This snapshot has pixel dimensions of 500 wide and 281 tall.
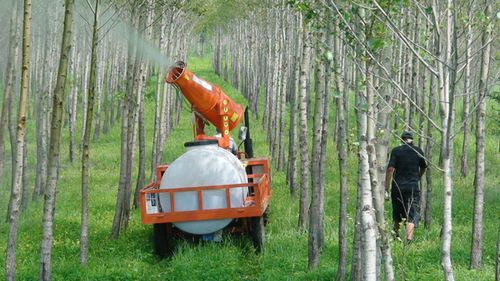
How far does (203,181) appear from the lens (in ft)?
40.1

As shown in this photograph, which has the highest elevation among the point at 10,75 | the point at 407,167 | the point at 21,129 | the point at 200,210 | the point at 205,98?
the point at 10,75

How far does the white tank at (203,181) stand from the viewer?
12.1 m

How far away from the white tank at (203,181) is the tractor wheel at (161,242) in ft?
0.95

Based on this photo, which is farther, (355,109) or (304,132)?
(304,132)

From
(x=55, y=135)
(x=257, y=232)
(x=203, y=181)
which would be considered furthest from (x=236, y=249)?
(x=55, y=135)

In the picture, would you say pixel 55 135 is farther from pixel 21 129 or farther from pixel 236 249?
pixel 236 249

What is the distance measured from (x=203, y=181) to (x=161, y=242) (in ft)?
4.27

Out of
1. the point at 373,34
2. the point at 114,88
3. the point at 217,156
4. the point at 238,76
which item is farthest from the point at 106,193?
the point at 238,76

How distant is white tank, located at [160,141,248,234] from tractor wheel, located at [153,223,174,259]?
29cm

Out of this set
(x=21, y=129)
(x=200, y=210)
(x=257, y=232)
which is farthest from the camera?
(x=257, y=232)

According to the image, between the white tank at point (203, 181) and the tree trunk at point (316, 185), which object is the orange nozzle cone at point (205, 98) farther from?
the tree trunk at point (316, 185)

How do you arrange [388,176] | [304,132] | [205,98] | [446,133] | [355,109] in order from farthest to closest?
[205,98], [304,132], [388,176], [355,109], [446,133]

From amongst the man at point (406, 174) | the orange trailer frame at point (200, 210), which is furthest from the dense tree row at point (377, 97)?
the man at point (406, 174)

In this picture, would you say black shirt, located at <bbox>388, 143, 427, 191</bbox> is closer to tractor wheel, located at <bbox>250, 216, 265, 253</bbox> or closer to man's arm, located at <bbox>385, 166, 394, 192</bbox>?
man's arm, located at <bbox>385, 166, 394, 192</bbox>
